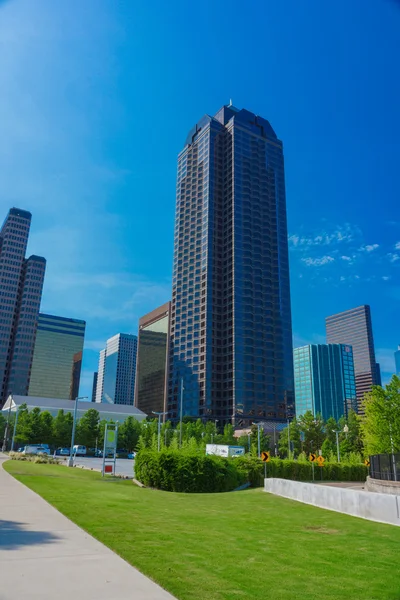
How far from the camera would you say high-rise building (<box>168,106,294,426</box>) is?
155 meters

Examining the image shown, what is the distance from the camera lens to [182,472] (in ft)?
93.9

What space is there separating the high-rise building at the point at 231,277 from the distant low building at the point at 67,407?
848 inches

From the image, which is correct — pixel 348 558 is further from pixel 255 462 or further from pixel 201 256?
pixel 201 256

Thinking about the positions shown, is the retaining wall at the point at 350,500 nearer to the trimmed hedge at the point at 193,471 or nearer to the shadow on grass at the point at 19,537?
the trimmed hedge at the point at 193,471

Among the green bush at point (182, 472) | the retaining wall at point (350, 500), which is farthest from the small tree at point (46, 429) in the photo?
the retaining wall at point (350, 500)

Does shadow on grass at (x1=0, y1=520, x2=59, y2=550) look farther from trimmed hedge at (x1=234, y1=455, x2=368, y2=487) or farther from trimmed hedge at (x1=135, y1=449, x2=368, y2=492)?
trimmed hedge at (x1=234, y1=455, x2=368, y2=487)

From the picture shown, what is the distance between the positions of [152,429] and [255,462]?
260 ft

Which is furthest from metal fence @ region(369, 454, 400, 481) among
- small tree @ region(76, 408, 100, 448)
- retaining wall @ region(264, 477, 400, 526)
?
small tree @ region(76, 408, 100, 448)

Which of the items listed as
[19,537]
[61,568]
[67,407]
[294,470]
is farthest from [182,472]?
[67,407]

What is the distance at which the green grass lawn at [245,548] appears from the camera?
8039 mm

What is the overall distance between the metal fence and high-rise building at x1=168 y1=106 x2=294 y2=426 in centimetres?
12014

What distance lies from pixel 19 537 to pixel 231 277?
507 feet

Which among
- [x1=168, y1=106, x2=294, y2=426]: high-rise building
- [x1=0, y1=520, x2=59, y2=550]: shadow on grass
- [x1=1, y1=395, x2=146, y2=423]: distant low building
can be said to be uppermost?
[x1=168, y1=106, x2=294, y2=426]: high-rise building

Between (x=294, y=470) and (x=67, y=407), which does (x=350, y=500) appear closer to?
(x=294, y=470)
